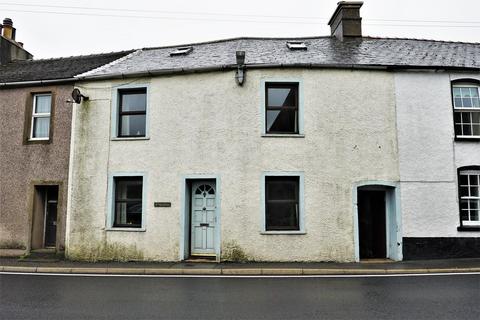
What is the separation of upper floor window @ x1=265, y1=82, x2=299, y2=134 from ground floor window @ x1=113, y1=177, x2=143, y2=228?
467 centimetres

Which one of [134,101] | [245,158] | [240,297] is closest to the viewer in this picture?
[240,297]

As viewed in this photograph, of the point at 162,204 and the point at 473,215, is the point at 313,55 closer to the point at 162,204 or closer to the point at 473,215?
the point at 162,204

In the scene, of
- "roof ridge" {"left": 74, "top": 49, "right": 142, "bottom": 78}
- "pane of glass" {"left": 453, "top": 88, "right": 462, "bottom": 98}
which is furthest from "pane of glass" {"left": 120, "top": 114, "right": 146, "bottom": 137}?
"pane of glass" {"left": 453, "top": 88, "right": 462, "bottom": 98}

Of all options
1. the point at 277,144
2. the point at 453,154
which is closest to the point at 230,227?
the point at 277,144

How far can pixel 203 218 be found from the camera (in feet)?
41.7

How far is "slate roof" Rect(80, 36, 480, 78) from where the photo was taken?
12.8 m

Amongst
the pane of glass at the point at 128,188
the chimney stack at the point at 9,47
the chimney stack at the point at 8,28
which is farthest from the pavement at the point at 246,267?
the chimney stack at the point at 8,28

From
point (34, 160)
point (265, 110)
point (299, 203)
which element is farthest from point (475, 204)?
point (34, 160)

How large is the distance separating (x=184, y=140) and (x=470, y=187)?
365 inches

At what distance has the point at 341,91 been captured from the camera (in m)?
12.5

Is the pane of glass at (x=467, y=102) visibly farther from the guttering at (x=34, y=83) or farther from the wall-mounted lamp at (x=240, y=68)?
the guttering at (x=34, y=83)

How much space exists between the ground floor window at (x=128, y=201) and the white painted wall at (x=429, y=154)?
8380 millimetres

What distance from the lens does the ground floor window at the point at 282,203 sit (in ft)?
40.0

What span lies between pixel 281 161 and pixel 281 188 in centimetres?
86
